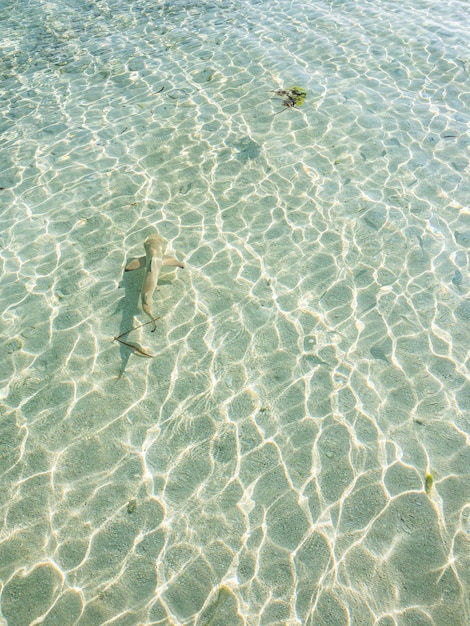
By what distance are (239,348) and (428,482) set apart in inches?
88.5

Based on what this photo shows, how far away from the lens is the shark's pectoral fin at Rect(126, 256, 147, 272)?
5.56m

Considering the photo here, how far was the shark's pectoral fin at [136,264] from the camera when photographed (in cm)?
556

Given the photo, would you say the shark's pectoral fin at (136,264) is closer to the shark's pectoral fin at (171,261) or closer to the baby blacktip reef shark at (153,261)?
the baby blacktip reef shark at (153,261)

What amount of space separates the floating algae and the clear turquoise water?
0.09ft

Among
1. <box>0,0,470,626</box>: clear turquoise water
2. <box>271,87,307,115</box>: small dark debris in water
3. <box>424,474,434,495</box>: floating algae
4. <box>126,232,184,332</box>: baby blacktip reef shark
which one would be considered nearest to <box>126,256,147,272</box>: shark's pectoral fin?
<box>126,232,184,332</box>: baby blacktip reef shark

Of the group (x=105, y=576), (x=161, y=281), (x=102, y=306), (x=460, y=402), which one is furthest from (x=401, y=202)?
(x=105, y=576)

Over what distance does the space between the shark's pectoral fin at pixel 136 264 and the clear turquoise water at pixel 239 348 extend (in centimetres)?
25

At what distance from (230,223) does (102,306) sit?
2.13 meters

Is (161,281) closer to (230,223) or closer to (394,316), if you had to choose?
(230,223)

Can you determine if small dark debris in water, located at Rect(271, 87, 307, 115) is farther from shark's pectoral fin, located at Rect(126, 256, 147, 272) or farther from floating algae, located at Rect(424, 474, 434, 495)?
floating algae, located at Rect(424, 474, 434, 495)

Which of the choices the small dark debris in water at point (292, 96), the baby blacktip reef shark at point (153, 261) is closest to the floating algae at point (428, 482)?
the baby blacktip reef shark at point (153, 261)

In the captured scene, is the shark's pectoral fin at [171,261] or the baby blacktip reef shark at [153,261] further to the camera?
the shark's pectoral fin at [171,261]

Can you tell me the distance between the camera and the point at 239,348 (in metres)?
5.17

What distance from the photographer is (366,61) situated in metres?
9.66
